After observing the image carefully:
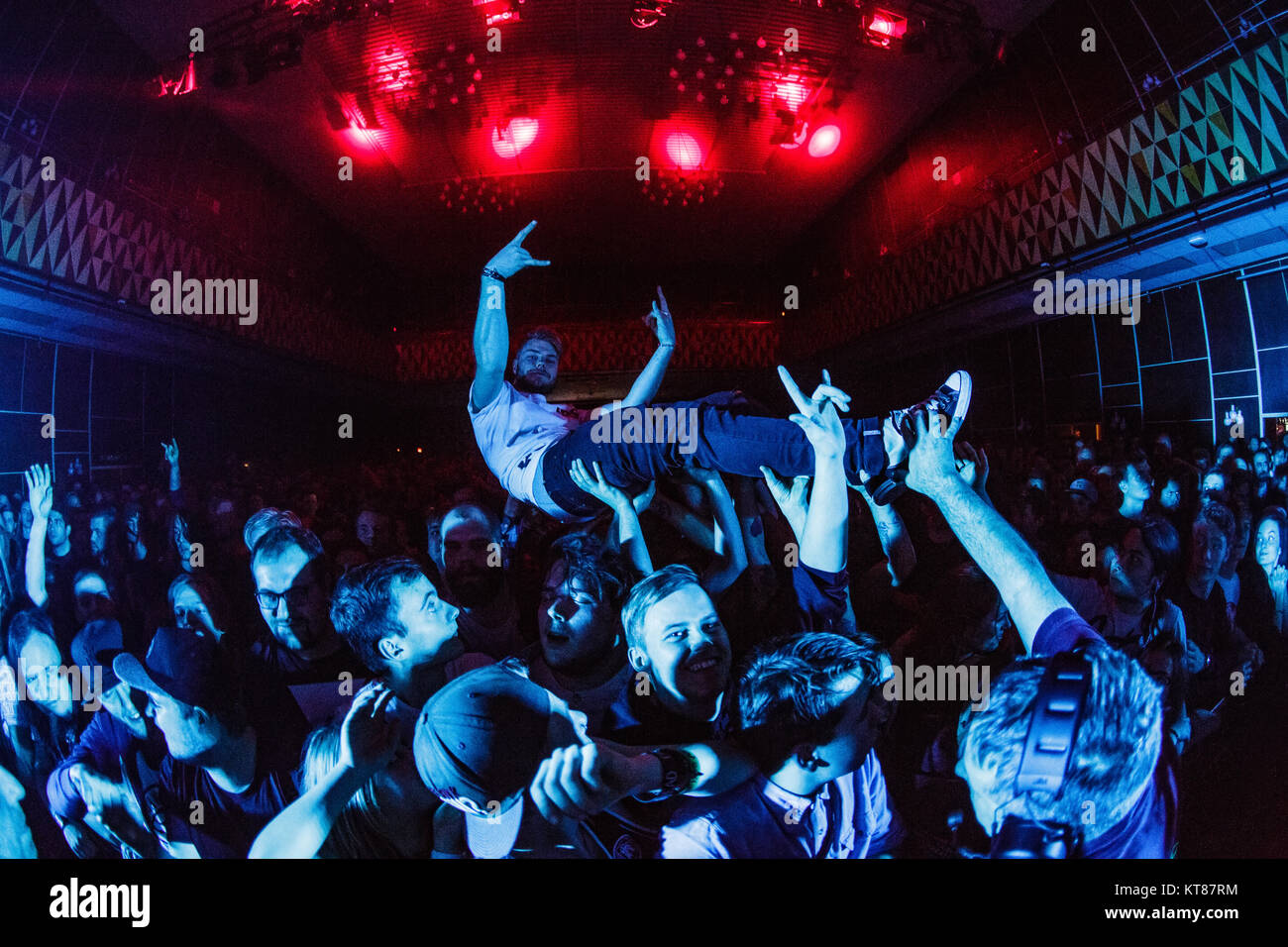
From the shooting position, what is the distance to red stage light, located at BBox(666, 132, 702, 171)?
2596mm

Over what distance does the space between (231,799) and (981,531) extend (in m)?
2.99

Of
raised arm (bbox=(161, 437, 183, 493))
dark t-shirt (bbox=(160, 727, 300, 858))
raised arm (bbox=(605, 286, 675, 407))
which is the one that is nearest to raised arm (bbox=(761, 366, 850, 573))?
raised arm (bbox=(605, 286, 675, 407))

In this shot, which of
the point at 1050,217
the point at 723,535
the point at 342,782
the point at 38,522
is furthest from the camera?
the point at 38,522

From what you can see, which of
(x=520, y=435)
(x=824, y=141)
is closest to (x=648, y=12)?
(x=824, y=141)

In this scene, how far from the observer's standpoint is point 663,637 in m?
2.33

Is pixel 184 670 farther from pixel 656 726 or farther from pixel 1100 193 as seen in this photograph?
pixel 1100 193

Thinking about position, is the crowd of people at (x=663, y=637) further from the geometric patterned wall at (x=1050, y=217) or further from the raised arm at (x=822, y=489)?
the geometric patterned wall at (x=1050, y=217)

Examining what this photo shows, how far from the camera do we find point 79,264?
275 cm

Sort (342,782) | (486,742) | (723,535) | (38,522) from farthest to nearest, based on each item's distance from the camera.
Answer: (38,522) → (723,535) → (342,782) → (486,742)

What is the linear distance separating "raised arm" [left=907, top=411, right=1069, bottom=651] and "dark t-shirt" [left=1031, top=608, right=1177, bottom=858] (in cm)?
6

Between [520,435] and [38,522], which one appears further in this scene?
[38,522]

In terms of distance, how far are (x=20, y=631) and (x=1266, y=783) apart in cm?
507
